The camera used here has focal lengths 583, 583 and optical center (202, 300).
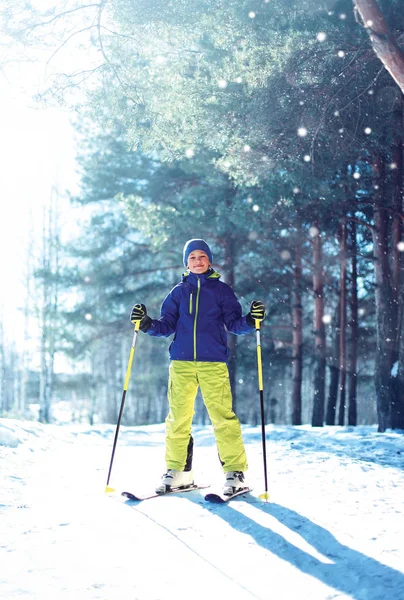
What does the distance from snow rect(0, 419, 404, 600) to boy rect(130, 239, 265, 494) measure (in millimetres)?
303

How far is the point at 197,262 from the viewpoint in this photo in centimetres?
505

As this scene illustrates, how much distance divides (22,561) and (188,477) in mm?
2026

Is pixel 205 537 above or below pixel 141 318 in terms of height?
below

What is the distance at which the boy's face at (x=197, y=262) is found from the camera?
5047mm

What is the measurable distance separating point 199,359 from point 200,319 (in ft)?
1.13

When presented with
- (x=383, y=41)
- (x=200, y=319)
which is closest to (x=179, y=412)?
(x=200, y=319)

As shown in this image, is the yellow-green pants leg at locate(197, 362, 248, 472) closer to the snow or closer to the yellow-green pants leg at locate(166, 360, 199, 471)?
the yellow-green pants leg at locate(166, 360, 199, 471)

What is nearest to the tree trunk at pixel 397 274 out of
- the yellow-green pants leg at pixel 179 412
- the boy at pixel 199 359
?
→ the boy at pixel 199 359

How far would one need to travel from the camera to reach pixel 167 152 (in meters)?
8.91

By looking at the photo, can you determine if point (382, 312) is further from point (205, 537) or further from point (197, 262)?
point (205, 537)

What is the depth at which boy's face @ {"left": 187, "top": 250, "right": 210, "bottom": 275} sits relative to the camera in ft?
16.6

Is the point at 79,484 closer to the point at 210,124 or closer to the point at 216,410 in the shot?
the point at 216,410

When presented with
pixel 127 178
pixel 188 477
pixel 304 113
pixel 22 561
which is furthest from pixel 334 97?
pixel 127 178

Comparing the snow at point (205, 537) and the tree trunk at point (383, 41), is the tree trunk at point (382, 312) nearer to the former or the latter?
the snow at point (205, 537)
